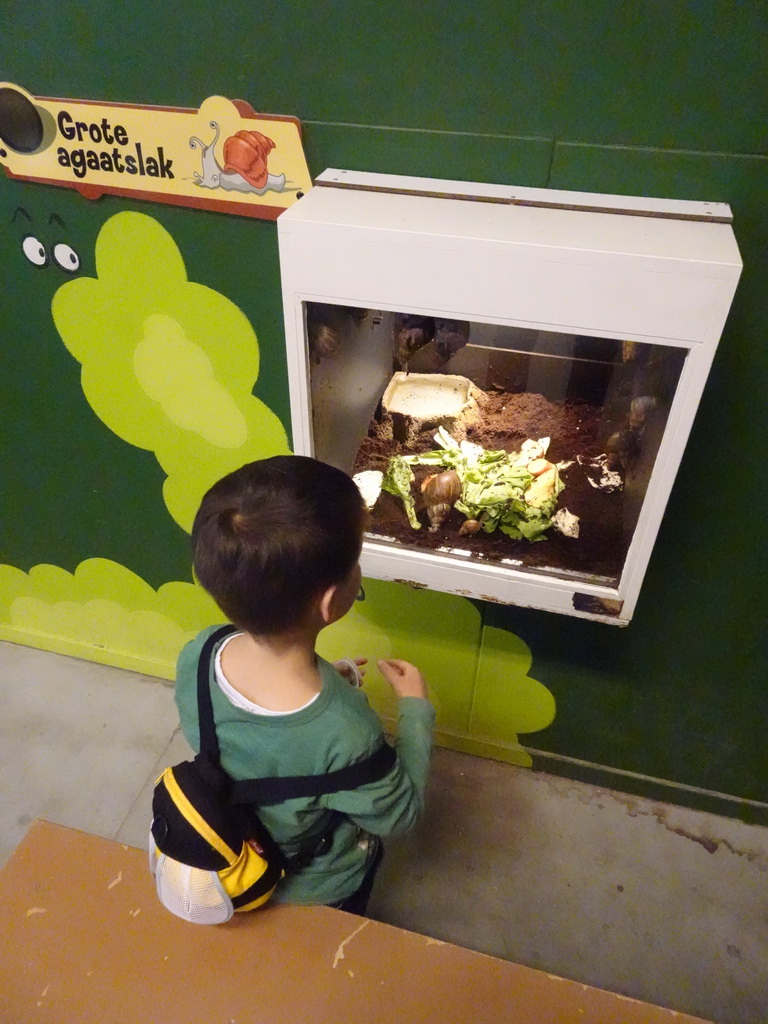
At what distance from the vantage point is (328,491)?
2.49 feet


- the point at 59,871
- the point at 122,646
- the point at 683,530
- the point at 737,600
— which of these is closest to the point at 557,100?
the point at 683,530

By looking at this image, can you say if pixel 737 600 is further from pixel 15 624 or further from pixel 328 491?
pixel 15 624

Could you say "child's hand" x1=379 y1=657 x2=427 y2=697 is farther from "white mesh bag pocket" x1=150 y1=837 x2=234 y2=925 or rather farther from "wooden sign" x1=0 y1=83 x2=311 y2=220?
"wooden sign" x1=0 y1=83 x2=311 y2=220

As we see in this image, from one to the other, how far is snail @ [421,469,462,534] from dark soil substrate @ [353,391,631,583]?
0.02 m

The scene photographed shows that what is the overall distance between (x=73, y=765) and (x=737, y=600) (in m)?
1.65

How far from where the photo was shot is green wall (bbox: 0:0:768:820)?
846 mm

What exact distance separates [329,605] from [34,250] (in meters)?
0.93

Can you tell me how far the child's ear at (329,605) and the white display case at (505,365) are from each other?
306 millimetres

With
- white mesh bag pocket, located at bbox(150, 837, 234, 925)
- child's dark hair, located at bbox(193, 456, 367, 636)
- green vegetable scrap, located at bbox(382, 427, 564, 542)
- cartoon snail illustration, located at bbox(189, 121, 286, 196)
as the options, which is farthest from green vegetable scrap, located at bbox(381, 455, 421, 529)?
white mesh bag pocket, located at bbox(150, 837, 234, 925)

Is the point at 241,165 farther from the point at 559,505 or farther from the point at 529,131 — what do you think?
the point at 559,505

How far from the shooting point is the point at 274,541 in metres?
0.72

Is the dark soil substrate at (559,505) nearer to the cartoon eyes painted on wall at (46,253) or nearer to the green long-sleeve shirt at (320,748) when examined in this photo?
the green long-sleeve shirt at (320,748)

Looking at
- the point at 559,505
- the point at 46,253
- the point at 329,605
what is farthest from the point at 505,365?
the point at 46,253

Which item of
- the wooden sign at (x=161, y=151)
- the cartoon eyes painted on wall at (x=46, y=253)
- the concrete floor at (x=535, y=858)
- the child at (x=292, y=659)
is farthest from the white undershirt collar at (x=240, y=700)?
the concrete floor at (x=535, y=858)
